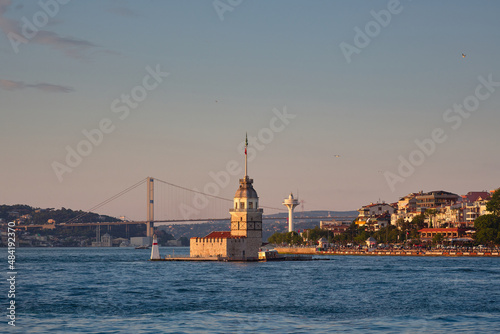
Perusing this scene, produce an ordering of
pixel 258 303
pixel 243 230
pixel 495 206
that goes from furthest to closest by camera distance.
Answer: pixel 495 206 < pixel 243 230 < pixel 258 303

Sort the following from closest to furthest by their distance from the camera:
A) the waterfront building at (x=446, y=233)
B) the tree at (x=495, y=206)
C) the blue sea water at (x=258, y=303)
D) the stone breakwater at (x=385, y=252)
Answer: the blue sea water at (x=258, y=303) → the stone breakwater at (x=385, y=252) → the tree at (x=495, y=206) → the waterfront building at (x=446, y=233)

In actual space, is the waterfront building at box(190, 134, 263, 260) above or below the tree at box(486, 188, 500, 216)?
below

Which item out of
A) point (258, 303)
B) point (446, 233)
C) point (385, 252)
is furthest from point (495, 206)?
point (258, 303)

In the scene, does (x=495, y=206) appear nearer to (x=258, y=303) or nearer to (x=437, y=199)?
(x=437, y=199)

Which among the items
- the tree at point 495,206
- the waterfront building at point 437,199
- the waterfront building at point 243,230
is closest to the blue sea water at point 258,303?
the waterfront building at point 243,230

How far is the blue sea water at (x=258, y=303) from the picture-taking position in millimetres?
38844

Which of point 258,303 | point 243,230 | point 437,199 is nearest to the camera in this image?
point 258,303

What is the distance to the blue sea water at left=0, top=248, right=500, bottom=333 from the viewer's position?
38.8m

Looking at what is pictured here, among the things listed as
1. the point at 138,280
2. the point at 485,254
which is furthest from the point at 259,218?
the point at 485,254

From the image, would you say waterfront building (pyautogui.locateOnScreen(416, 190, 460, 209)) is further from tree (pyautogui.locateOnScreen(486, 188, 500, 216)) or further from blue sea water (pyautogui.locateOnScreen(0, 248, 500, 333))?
blue sea water (pyautogui.locateOnScreen(0, 248, 500, 333))

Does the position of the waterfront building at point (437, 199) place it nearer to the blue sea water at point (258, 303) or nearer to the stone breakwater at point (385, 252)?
the stone breakwater at point (385, 252)

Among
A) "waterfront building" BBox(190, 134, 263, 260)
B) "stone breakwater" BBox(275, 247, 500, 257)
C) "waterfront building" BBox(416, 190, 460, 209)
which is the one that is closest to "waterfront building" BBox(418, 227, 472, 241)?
"stone breakwater" BBox(275, 247, 500, 257)

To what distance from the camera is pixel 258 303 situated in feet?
160

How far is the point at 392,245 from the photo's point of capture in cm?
15750
